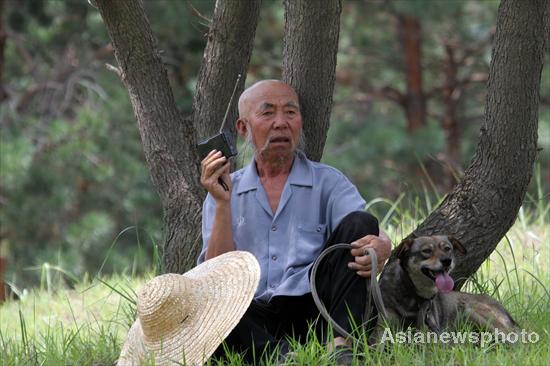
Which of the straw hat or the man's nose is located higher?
the man's nose

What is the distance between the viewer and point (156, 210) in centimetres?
1432

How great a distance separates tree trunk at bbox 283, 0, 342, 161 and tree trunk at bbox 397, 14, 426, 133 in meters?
10.0

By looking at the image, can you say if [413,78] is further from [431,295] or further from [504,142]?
[431,295]

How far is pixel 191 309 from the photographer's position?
414cm

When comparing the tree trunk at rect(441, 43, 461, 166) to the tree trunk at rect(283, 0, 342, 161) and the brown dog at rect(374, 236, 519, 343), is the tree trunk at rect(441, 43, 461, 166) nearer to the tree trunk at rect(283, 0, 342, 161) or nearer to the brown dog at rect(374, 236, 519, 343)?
the tree trunk at rect(283, 0, 342, 161)

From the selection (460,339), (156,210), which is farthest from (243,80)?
(156,210)

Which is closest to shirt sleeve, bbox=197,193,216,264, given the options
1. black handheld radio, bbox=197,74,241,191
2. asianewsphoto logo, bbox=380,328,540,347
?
black handheld radio, bbox=197,74,241,191

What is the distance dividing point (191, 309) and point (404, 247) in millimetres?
852

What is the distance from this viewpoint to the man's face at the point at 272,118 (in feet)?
14.5

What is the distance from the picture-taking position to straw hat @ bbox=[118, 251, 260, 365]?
404cm

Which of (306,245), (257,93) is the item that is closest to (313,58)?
(257,93)

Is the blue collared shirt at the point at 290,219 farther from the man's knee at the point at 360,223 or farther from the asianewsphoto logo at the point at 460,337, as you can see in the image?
the asianewsphoto logo at the point at 460,337

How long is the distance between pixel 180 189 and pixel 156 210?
9.33 metres

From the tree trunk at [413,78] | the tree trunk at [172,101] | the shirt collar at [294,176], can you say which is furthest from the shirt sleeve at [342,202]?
the tree trunk at [413,78]
